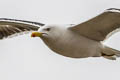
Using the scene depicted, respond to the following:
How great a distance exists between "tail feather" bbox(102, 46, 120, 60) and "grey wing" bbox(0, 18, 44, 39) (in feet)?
6.18

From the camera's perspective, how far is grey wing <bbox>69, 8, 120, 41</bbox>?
9328mm

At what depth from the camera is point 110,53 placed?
10.5 metres

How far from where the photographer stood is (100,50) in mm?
10156

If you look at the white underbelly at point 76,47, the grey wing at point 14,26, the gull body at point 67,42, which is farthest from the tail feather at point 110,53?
the grey wing at point 14,26

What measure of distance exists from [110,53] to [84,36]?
0.87 meters

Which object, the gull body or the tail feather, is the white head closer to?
the gull body

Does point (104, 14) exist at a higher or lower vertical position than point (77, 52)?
higher

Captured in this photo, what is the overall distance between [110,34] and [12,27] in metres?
3.23

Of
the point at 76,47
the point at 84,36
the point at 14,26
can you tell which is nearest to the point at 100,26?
the point at 84,36

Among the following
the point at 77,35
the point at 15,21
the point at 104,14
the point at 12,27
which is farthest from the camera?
the point at 12,27

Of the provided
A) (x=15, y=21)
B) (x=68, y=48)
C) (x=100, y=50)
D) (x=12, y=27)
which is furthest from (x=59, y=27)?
(x=12, y=27)

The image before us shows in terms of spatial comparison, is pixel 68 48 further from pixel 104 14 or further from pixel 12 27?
pixel 12 27

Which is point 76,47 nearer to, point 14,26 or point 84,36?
point 84,36

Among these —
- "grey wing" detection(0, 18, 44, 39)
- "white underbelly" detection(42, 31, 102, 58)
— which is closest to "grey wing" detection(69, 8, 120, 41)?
"white underbelly" detection(42, 31, 102, 58)
